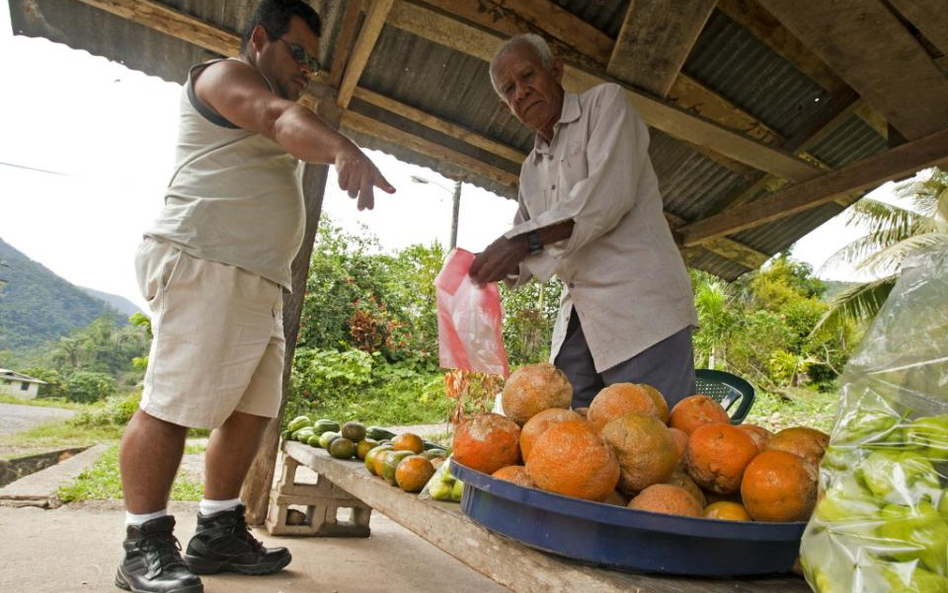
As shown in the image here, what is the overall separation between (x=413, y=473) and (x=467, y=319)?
0.58 metres

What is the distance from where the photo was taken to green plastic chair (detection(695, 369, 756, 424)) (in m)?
2.70

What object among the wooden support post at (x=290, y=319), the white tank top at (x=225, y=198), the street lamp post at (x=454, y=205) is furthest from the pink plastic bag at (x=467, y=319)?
the street lamp post at (x=454, y=205)

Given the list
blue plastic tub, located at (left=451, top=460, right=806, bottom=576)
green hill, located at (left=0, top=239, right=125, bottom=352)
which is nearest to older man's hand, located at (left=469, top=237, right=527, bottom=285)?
blue plastic tub, located at (left=451, top=460, right=806, bottom=576)

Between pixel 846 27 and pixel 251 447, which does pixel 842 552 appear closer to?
pixel 251 447

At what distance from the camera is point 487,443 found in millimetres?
1254

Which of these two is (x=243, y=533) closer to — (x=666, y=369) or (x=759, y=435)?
(x=666, y=369)

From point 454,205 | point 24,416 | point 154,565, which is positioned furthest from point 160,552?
point 24,416

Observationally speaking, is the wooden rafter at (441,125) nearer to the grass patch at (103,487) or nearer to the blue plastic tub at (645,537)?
the grass patch at (103,487)

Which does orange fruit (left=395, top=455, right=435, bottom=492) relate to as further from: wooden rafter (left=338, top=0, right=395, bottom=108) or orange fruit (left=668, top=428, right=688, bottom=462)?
wooden rafter (left=338, top=0, right=395, bottom=108)

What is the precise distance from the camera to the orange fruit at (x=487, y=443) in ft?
4.08

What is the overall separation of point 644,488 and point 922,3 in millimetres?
2540

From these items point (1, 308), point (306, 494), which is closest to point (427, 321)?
point (306, 494)

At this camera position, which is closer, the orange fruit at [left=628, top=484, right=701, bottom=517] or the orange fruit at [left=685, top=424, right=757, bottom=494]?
the orange fruit at [left=628, top=484, right=701, bottom=517]

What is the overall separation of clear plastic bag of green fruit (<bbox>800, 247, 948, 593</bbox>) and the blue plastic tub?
0.14 meters
